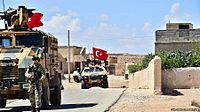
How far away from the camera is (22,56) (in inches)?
679

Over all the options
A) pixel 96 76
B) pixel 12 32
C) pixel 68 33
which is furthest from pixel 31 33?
pixel 68 33

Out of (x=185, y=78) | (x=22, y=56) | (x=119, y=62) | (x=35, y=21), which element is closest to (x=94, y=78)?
(x=185, y=78)

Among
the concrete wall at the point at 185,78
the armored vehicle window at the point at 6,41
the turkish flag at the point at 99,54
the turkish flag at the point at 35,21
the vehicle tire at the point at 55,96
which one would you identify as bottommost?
the vehicle tire at the point at 55,96

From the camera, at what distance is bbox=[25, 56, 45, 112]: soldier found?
14.7m

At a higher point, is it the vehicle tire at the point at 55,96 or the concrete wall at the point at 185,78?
the concrete wall at the point at 185,78

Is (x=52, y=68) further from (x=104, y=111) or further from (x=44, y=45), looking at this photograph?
(x=104, y=111)

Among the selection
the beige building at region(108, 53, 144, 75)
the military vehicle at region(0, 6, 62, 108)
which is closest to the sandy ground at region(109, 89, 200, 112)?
the military vehicle at region(0, 6, 62, 108)

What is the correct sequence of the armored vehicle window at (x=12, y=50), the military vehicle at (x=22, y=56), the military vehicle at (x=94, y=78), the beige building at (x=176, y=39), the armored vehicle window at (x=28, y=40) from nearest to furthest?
the military vehicle at (x=22, y=56) < the armored vehicle window at (x=12, y=50) < the armored vehicle window at (x=28, y=40) < the military vehicle at (x=94, y=78) < the beige building at (x=176, y=39)

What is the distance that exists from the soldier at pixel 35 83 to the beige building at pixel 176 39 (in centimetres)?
3148

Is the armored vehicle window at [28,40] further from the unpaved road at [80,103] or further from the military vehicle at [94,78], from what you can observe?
the military vehicle at [94,78]

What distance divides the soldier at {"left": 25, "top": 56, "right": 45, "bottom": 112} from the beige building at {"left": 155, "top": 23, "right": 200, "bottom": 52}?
103 feet

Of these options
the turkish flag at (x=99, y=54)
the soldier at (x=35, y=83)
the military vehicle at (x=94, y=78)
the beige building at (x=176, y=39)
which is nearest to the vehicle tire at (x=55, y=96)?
the soldier at (x=35, y=83)

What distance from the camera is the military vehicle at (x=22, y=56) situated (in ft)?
55.8

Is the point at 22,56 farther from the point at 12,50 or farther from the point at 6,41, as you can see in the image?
the point at 6,41
